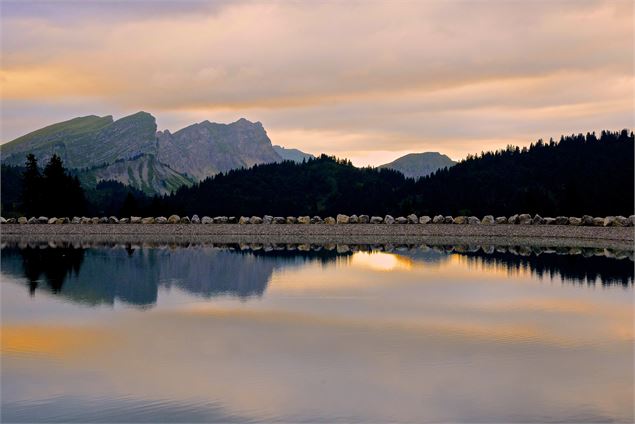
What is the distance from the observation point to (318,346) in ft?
55.5

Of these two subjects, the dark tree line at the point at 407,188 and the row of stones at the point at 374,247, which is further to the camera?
the dark tree line at the point at 407,188

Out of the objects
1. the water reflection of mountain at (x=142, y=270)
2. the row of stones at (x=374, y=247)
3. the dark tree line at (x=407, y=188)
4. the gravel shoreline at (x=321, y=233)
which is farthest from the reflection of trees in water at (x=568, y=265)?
the dark tree line at (x=407, y=188)

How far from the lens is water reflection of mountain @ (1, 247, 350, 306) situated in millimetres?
26938

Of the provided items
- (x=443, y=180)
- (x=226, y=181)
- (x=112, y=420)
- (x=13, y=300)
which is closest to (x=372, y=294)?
(x=13, y=300)

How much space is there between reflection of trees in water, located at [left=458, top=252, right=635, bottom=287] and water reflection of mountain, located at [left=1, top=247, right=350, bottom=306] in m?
8.83

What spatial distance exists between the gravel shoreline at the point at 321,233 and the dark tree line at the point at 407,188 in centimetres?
854

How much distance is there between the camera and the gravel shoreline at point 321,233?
191 feet

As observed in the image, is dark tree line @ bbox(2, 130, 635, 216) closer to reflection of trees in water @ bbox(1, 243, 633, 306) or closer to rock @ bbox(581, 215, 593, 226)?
rock @ bbox(581, 215, 593, 226)

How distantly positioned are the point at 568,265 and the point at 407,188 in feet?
315

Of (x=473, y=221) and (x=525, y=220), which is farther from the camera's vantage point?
(x=473, y=221)

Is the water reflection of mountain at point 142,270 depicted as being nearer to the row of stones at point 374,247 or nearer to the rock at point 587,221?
the row of stones at point 374,247

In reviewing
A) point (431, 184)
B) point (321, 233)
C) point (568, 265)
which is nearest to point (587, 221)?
point (321, 233)

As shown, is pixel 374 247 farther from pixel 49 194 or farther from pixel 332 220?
pixel 49 194

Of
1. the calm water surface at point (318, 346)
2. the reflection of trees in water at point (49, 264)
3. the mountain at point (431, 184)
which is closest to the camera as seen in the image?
the calm water surface at point (318, 346)
